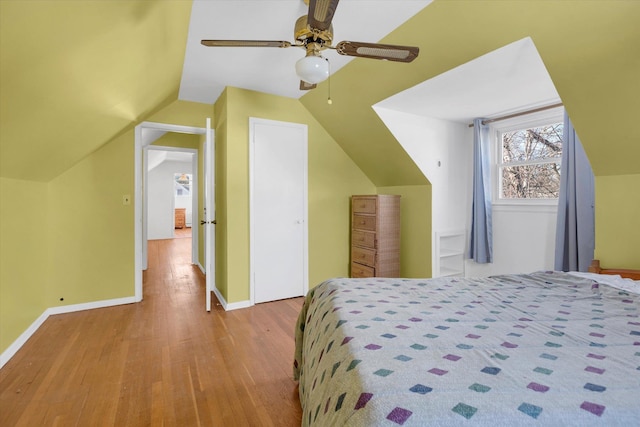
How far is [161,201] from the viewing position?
895 centimetres

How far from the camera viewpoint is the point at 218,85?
10.3ft

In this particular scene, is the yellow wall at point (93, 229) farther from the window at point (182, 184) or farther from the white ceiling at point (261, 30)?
the window at point (182, 184)

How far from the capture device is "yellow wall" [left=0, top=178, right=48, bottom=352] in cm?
220

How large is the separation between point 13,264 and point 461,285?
3186mm

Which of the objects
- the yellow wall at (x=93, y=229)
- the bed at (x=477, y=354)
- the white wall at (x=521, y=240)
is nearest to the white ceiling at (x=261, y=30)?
the yellow wall at (x=93, y=229)

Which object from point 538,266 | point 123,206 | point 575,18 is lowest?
point 538,266

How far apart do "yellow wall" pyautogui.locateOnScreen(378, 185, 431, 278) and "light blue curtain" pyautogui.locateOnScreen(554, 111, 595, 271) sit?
47.9 inches

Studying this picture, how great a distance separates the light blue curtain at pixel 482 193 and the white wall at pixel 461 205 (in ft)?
0.39

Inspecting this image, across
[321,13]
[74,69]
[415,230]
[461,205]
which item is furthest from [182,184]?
[321,13]

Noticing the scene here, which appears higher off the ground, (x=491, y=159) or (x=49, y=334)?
(x=491, y=159)

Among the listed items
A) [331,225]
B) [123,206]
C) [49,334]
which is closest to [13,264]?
[49,334]

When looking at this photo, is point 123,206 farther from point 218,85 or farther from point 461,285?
point 461,285

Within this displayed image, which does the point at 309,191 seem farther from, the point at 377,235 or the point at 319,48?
the point at 319,48

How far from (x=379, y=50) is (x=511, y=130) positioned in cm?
277
